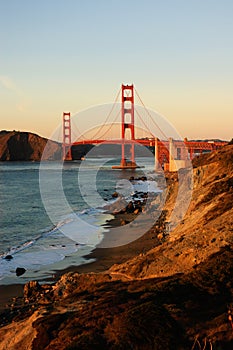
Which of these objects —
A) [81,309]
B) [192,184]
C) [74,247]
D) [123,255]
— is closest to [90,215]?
[192,184]

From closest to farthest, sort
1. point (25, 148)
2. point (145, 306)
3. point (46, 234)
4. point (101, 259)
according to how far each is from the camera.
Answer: point (145, 306) < point (101, 259) < point (46, 234) < point (25, 148)

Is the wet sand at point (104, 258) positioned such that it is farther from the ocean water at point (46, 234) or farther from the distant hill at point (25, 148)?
the distant hill at point (25, 148)

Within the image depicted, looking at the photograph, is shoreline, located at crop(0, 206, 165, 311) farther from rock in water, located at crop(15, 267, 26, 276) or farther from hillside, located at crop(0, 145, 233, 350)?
rock in water, located at crop(15, 267, 26, 276)

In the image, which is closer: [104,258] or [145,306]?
[145,306]

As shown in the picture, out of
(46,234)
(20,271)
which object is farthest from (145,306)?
(46,234)

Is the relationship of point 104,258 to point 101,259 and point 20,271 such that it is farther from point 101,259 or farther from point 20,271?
point 20,271

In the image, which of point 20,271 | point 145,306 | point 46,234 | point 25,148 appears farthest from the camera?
point 25,148

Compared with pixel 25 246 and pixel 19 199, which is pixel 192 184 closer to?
pixel 25 246
